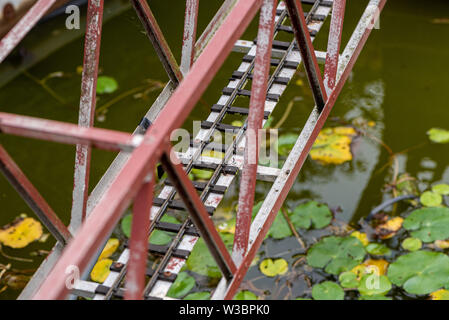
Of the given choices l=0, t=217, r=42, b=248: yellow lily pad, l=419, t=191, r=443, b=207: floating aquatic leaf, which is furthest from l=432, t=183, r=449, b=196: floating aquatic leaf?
l=0, t=217, r=42, b=248: yellow lily pad

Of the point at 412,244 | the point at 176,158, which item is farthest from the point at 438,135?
the point at 176,158

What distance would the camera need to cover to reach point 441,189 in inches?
205

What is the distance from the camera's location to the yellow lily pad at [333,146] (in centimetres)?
550

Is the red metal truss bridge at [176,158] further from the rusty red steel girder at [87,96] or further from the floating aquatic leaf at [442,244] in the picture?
the floating aquatic leaf at [442,244]

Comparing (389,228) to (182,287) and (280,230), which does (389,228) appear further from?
(182,287)

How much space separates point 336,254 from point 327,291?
35cm

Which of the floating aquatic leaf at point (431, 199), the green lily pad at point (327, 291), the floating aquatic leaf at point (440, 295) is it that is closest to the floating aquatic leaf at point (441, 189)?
the floating aquatic leaf at point (431, 199)

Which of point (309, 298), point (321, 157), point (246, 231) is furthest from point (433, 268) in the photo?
point (246, 231)

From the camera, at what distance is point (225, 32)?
7.21 ft

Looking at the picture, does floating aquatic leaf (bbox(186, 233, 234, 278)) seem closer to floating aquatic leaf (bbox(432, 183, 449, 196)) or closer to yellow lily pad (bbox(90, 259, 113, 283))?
yellow lily pad (bbox(90, 259, 113, 283))

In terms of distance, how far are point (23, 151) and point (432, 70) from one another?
386 centimetres

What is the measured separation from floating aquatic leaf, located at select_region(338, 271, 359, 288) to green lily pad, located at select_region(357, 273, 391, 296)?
36 millimetres

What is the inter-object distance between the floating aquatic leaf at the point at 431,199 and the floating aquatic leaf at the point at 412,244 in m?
0.44

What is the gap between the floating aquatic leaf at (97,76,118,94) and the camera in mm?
6453
